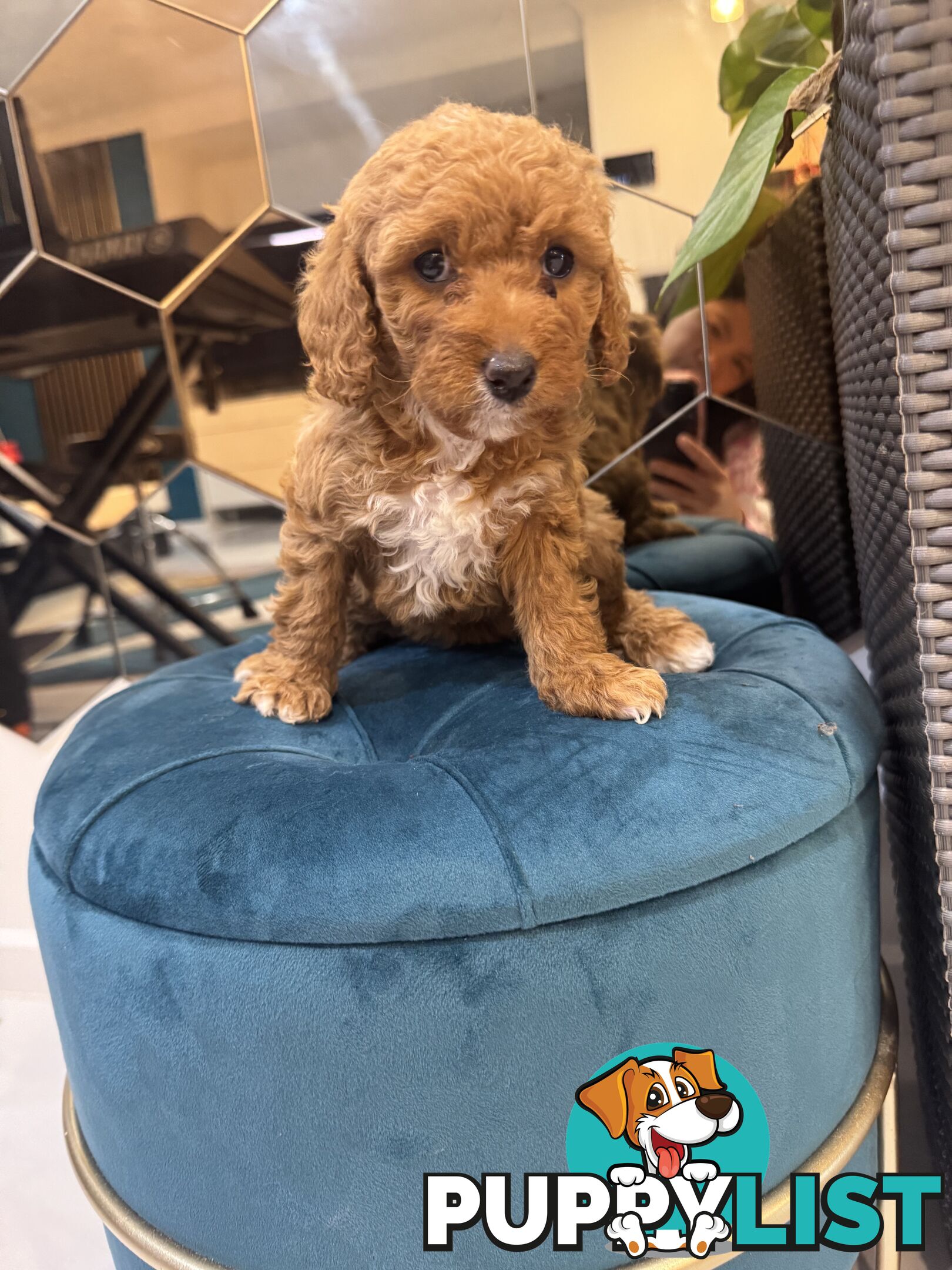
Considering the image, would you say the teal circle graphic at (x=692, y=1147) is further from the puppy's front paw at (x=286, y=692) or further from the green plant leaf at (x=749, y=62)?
the green plant leaf at (x=749, y=62)

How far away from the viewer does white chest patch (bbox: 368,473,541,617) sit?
1.24 metres

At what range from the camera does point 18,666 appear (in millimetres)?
2266

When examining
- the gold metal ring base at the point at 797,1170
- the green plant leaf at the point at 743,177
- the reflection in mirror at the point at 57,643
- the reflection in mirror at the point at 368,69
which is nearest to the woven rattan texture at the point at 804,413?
the green plant leaf at the point at 743,177

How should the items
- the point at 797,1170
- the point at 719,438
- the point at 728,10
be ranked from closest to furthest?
the point at 797,1170 < the point at 728,10 < the point at 719,438

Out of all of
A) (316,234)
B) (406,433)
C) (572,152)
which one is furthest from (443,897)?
(316,234)

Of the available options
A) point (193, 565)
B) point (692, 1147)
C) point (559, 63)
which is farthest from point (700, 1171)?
point (559, 63)

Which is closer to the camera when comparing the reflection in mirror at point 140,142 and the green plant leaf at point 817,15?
the green plant leaf at point 817,15

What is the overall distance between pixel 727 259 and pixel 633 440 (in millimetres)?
424

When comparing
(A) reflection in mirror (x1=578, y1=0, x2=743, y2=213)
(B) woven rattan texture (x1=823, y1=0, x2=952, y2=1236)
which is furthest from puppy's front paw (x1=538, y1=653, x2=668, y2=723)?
(A) reflection in mirror (x1=578, y1=0, x2=743, y2=213)

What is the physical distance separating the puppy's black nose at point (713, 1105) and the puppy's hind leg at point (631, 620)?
0.64 m

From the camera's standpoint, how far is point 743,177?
4.27 feet

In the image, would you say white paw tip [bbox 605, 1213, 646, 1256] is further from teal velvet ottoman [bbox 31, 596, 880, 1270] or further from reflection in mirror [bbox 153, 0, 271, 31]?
reflection in mirror [bbox 153, 0, 271, 31]

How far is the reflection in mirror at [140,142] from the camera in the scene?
6.29ft

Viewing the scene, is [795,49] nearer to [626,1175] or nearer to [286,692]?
[286,692]
